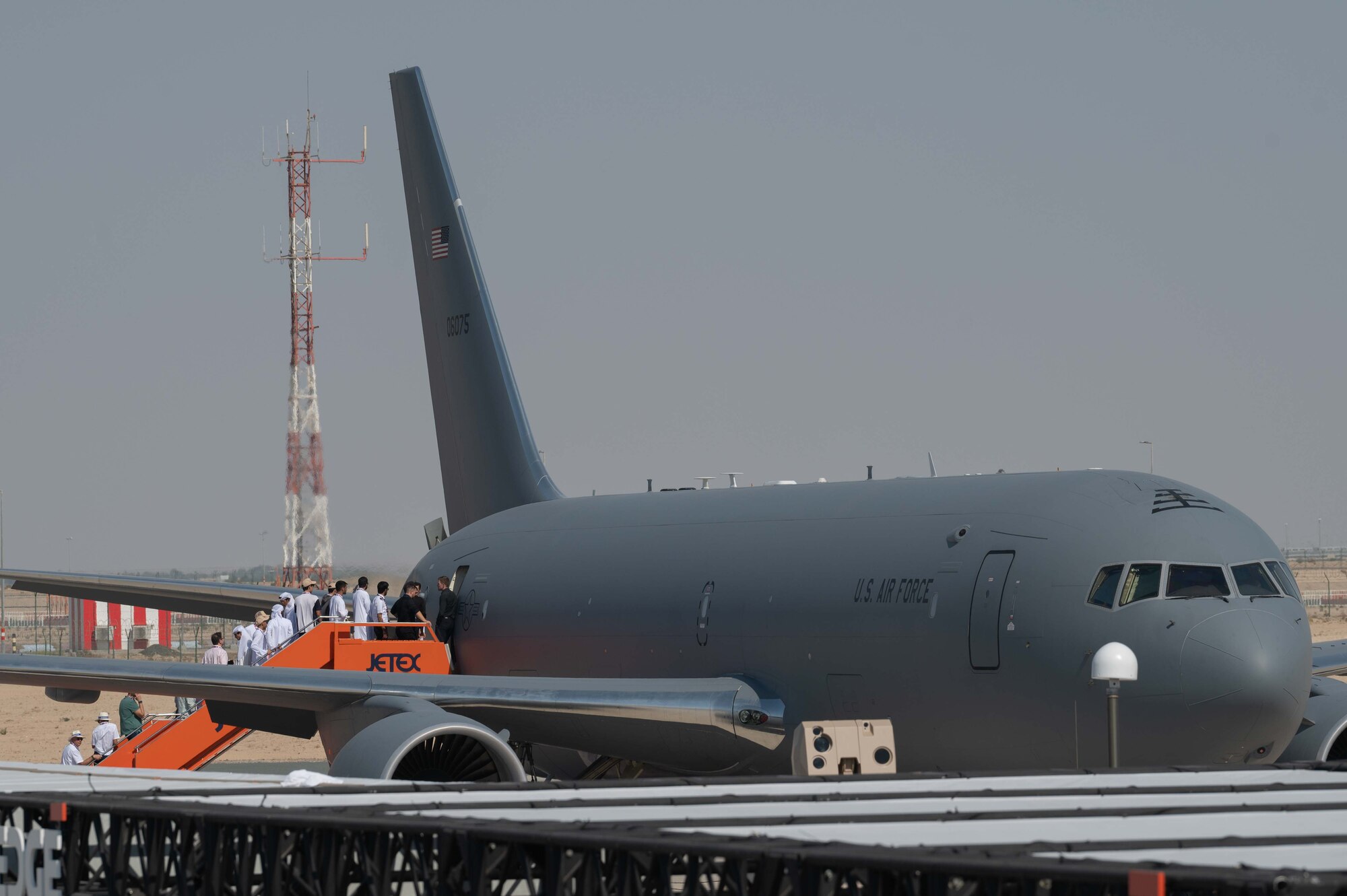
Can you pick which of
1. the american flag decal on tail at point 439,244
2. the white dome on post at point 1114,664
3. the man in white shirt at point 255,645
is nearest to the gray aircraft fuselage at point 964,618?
the white dome on post at point 1114,664

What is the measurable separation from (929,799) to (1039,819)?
3.95 ft

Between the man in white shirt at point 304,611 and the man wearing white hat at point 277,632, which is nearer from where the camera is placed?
the man wearing white hat at point 277,632

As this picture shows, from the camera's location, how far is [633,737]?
64.2ft

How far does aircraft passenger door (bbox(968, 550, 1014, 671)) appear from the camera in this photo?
1636 cm

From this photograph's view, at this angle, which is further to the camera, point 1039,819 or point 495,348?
point 495,348

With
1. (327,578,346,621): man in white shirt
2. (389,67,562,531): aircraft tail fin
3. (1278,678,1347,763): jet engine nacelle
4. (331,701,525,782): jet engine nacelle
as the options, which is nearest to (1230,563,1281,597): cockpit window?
(1278,678,1347,763): jet engine nacelle

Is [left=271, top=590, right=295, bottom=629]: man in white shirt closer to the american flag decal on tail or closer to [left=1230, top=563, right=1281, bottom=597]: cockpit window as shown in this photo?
the american flag decal on tail

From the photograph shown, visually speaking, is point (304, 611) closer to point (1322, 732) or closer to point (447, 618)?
point (447, 618)

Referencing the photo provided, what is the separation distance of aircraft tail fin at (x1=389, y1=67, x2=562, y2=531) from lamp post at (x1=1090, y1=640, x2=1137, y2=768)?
13308 millimetres

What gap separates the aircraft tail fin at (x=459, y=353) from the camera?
27.6 m

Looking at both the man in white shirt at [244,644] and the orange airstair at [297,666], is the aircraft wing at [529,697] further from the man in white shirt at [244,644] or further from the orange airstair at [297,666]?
the man in white shirt at [244,644]

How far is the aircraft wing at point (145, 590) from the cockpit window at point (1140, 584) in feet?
50.9

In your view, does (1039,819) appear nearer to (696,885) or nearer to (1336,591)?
(696,885)

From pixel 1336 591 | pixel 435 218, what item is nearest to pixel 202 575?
pixel 1336 591
